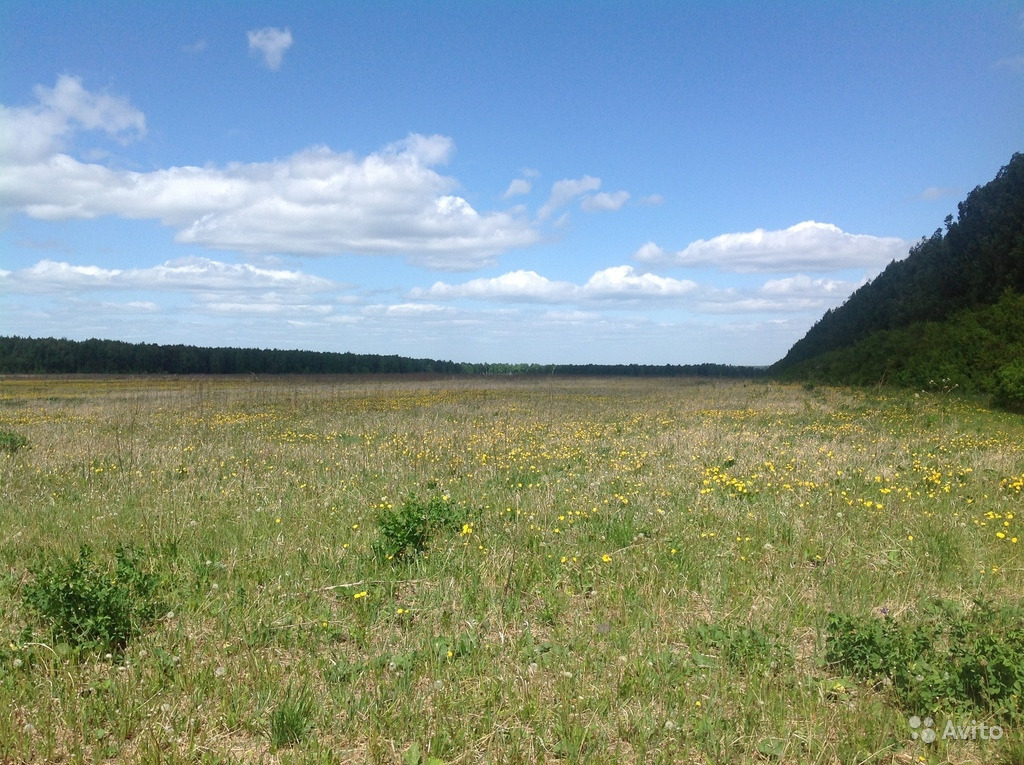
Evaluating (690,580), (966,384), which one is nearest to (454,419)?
(690,580)

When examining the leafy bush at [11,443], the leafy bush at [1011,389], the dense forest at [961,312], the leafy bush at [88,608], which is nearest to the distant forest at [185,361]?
the dense forest at [961,312]

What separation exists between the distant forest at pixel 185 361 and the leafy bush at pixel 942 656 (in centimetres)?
5246

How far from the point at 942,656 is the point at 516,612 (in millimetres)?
2695

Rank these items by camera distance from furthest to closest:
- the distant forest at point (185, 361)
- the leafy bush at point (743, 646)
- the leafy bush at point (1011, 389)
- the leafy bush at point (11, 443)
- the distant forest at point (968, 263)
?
1. the distant forest at point (185, 361)
2. the distant forest at point (968, 263)
3. the leafy bush at point (1011, 389)
4. the leafy bush at point (11, 443)
5. the leafy bush at point (743, 646)

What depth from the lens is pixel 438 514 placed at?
7.06m

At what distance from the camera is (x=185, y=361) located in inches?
3054

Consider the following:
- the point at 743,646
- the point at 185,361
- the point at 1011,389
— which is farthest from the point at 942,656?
the point at 185,361

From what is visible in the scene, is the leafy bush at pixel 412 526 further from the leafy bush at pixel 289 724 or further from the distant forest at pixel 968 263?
the distant forest at pixel 968 263

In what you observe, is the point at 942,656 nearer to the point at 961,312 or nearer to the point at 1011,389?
the point at 1011,389

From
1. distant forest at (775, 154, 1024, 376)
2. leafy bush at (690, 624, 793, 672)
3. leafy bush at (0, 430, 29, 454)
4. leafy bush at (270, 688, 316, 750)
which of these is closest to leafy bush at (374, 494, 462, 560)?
leafy bush at (270, 688, 316, 750)

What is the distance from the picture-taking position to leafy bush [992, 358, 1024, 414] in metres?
20.8

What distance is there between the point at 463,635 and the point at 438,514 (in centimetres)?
238

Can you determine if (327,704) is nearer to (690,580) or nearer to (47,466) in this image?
(690,580)

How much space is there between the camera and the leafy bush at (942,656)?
12.4 feet
